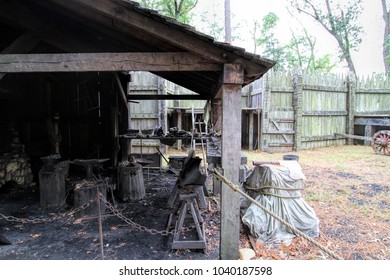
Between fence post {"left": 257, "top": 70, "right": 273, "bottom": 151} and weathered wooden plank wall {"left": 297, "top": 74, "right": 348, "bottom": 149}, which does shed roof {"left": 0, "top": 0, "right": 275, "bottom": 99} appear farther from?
weathered wooden plank wall {"left": 297, "top": 74, "right": 348, "bottom": 149}

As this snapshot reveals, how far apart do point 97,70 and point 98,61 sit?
104mm

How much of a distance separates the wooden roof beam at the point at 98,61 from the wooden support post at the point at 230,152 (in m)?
0.27

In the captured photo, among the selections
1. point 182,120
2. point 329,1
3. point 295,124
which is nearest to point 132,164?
point 182,120

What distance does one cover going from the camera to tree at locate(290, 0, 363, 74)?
53.6 feet

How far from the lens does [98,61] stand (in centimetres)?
306

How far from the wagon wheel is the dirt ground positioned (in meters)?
3.76

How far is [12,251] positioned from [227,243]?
113 inches

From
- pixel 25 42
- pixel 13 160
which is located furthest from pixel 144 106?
pixel 25 42

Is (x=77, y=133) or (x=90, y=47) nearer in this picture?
(x=90, y=47)

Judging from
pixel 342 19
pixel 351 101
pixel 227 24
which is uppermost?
pixel 342 19

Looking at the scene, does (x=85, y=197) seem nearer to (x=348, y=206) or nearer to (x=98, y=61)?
(x=98, y=61)

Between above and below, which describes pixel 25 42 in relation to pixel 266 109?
above
